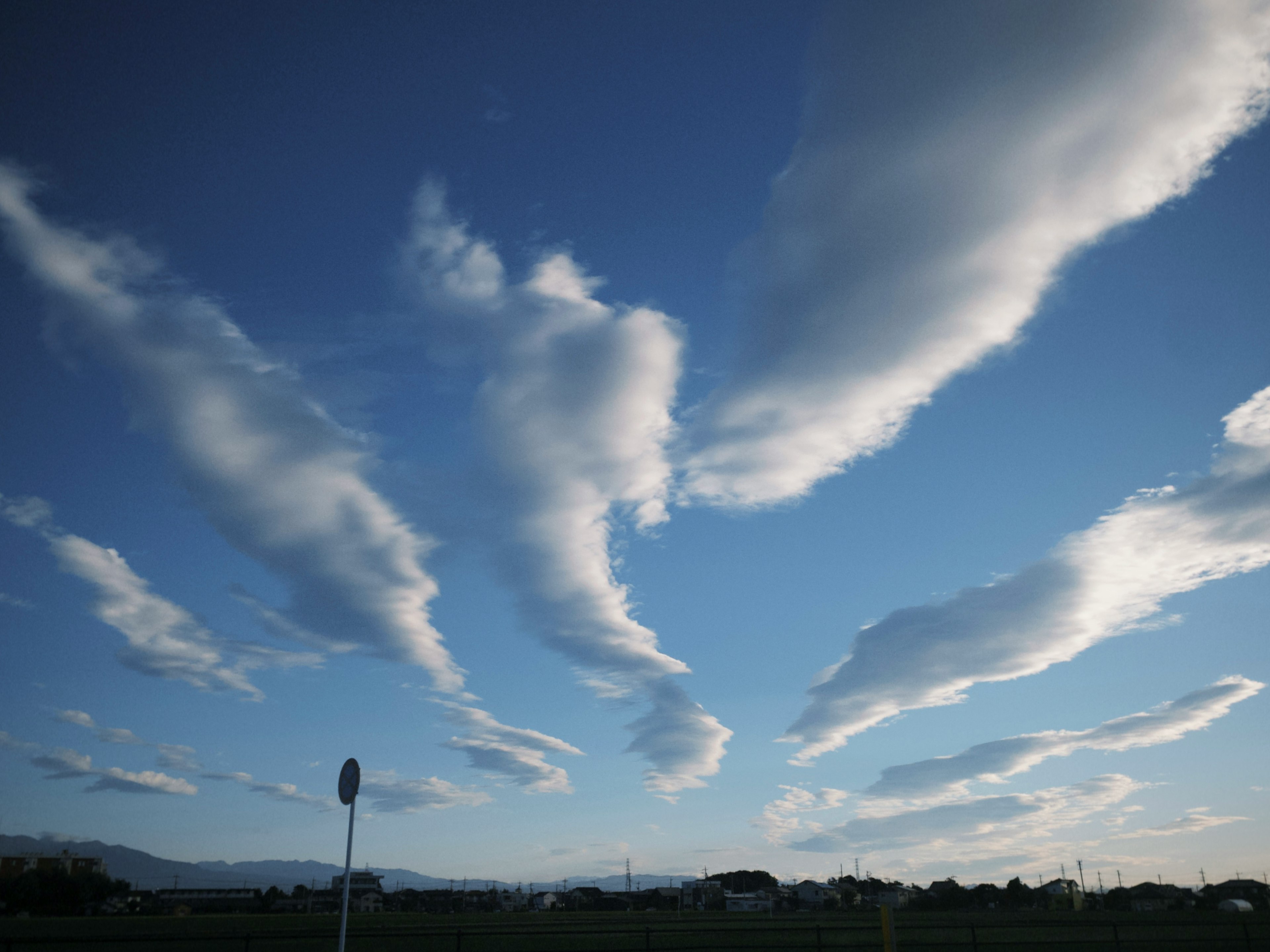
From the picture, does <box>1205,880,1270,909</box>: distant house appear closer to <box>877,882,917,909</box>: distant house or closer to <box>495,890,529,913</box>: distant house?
<box>877,882,917,909</box>: distant house

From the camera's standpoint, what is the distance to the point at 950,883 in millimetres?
119812

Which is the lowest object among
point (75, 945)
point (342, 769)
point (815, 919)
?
point (815, 919)

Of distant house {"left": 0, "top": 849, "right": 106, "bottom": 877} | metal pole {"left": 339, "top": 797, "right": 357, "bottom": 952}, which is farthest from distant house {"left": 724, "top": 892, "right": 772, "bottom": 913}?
distant house {"left": 0, "top": 849, "right": 106, "bottom": 877}

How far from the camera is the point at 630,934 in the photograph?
2183 centimetres

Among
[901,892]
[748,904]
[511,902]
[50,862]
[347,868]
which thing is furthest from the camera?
[50,862]

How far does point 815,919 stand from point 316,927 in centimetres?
3853

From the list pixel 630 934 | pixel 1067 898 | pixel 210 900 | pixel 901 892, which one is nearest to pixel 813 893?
pixel 901 892

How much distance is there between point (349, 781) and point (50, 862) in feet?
535

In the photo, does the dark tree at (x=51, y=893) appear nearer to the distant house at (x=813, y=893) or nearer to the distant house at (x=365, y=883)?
the distant house at (x=365, y=883)

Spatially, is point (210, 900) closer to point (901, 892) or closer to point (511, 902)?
point (511, 902)

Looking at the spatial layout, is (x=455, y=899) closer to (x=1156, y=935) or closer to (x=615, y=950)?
(x=1156, y=935)

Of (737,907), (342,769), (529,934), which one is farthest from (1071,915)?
(342,769)

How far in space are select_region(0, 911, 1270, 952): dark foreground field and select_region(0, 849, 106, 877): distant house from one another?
83273mm

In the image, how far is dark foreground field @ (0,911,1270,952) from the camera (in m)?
21.8
